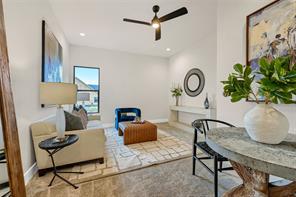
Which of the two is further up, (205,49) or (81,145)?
(205,49)

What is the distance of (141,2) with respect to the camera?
99.3 inches

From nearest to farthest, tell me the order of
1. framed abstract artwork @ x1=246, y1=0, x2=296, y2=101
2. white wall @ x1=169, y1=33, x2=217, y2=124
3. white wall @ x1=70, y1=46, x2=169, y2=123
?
1. framed abstract artwork @ x1=246, y1=0, x2=296, y2=101
2. white wall @ x1=169, y1=33, x2=217, y2=124
3. white wall @ x1=70, y1=46, x2=169, y2=123

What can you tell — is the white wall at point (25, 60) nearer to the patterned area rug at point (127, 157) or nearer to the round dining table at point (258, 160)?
the patterned area rug at point (127, 157)

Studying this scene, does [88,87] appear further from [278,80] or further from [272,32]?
[278,80]

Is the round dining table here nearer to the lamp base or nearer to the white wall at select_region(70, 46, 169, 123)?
the lamp base

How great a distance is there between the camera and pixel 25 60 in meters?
1.80

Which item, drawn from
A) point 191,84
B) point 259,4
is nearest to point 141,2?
point 259,4

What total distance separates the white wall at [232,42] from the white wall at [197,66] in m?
1.74

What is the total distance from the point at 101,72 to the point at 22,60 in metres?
3.28

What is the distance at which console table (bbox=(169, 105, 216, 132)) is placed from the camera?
11.9 feet

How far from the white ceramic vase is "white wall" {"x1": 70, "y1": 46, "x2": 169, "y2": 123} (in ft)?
15.1

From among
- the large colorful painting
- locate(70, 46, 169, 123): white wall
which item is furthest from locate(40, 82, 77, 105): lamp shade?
locate(70, 46, 169, 123): white wall

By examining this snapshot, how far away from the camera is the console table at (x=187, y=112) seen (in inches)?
143

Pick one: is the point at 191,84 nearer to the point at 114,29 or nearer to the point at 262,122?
the point at 114,29
